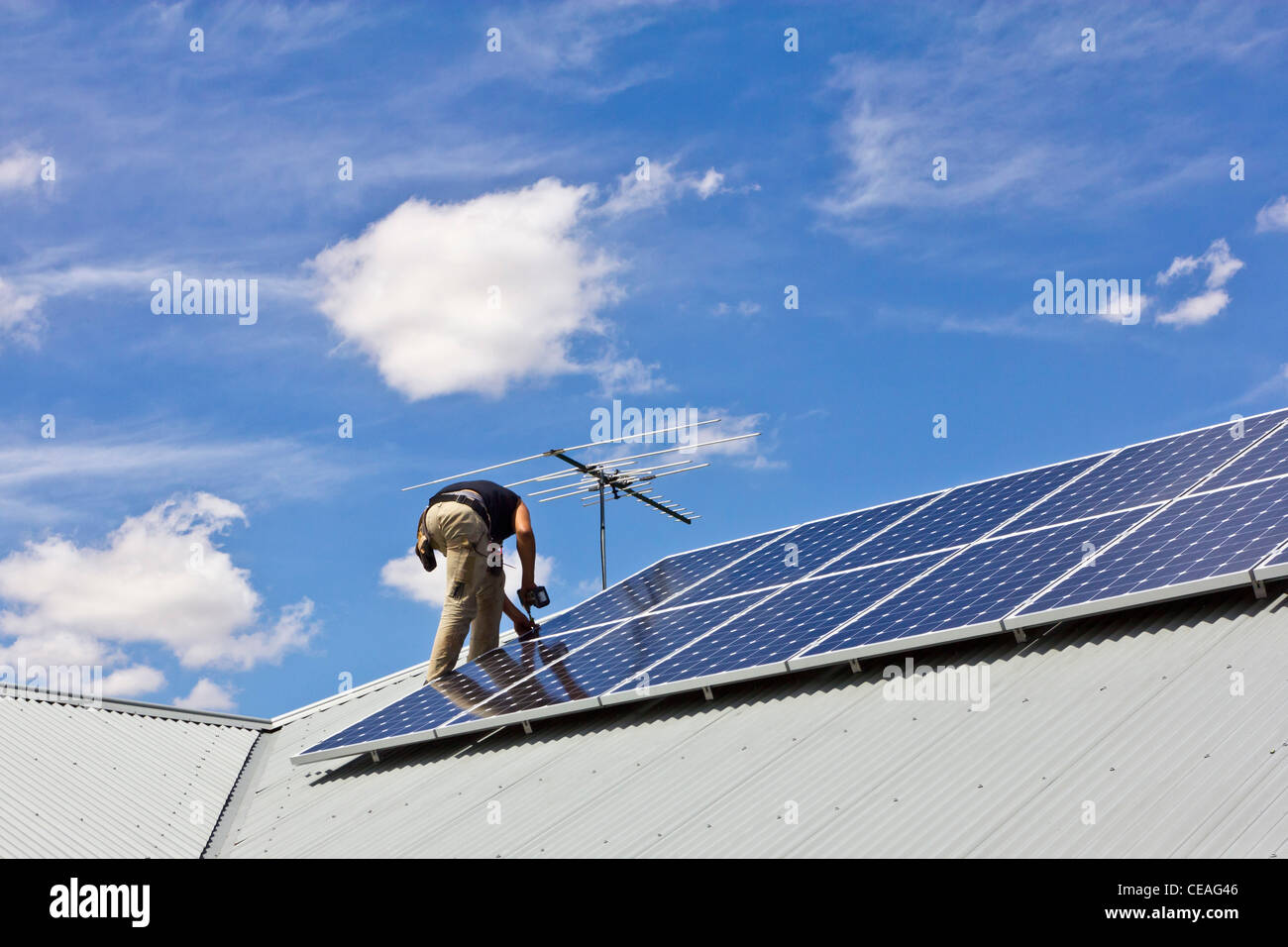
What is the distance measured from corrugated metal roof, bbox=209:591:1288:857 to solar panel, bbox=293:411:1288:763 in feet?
1.01

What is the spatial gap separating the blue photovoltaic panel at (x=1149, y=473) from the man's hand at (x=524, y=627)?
24.6ft

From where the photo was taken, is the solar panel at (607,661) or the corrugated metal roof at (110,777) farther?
the solar panel at (607,661)

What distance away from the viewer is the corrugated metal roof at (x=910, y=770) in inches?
336

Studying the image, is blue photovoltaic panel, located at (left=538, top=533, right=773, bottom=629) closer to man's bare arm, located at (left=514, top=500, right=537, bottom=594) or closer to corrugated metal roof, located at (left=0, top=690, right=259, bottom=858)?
man's bare arm, located at (left=514, top=500, right=537, bottom=594)

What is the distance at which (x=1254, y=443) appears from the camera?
14672mm

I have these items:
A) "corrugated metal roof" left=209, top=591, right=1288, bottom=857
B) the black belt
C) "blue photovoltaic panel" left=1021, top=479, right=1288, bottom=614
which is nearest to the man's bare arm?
the black belt

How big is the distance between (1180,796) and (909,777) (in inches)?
89.0

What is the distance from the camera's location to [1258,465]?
536 inches

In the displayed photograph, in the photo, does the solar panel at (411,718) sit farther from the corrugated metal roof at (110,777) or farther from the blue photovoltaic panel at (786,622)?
the blue photovoltaic panel at (786,622)

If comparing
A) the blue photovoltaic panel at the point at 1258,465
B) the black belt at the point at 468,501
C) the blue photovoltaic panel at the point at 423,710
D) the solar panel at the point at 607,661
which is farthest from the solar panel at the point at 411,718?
the blue photovoltaic panel at the point at 1258,465

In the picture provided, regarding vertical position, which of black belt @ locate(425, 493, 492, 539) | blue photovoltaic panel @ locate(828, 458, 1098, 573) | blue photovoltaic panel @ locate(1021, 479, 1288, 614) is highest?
black belt @ locate(425, 493, 492, 539)

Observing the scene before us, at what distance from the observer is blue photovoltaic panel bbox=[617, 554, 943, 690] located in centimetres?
1344

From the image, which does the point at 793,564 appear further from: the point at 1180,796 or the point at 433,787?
the point at 1180,796

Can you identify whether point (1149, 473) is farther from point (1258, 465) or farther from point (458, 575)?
point (458, 575)
